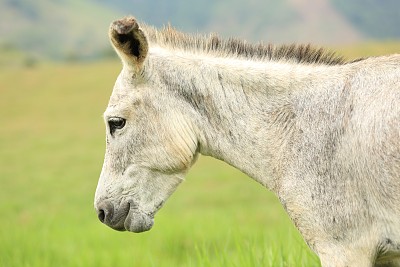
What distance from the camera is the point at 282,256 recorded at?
18.7 feet

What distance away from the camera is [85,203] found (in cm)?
2142

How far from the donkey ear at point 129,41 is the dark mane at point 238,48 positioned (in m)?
0.31

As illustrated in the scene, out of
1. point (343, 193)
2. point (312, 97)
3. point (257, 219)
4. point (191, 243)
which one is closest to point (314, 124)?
point (312, 97)

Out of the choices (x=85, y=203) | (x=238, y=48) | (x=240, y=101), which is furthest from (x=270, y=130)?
(x=85, y=203)

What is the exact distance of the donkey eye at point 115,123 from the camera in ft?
14.5

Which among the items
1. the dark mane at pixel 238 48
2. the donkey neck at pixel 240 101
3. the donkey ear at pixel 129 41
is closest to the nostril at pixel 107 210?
the donkey neck at pixel 240 101

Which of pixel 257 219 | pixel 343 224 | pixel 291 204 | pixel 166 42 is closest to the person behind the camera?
pixel 343 224

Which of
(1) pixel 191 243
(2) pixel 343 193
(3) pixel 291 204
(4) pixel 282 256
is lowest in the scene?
(1) pixel 191 243

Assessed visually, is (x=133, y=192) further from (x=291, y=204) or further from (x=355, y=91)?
(x=355, y=91)

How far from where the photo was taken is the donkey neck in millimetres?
4160

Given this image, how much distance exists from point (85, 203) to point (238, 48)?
A: 17.7 metres

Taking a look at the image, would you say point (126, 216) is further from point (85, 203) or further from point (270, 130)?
point (85, 203)

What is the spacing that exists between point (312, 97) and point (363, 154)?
1.95ft

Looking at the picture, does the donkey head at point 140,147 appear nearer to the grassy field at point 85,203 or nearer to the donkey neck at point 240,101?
the donkey neck at point 240,101
